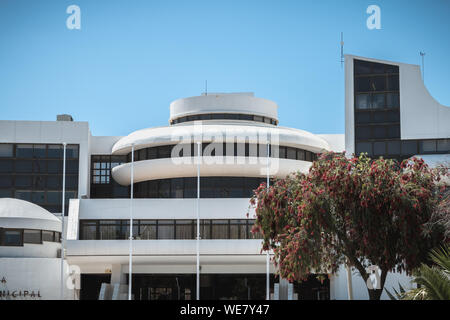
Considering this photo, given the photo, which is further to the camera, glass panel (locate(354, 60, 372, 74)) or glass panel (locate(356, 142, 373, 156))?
glass panel (locate(354, 60, 372, 74))

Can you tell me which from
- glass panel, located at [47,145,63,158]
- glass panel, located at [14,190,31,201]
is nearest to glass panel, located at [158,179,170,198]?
glass panel, located at [47,145,63,158]

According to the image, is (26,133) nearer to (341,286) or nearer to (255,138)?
(255,138)

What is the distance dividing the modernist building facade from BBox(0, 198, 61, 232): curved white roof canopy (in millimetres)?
215

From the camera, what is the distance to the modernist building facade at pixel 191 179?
44656mm

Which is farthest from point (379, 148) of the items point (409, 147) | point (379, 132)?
point (409, 147)

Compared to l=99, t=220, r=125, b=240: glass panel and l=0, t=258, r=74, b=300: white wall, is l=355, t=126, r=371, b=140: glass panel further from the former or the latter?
l=0, t=258, r=74, b=300: white wall

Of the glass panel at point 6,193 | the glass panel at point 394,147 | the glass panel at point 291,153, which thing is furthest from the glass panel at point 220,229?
the glass panel at point 6,193

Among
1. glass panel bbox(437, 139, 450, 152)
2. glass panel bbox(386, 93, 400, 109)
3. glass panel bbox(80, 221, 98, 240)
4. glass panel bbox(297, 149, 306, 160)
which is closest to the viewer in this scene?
glass panel bbox(80, 221, 98, 240)

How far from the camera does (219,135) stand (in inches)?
1873

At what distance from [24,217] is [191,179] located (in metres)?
12.6

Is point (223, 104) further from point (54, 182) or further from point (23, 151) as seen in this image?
point (23, 151)

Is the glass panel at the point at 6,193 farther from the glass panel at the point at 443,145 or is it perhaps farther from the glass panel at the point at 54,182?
the glass panel at the point at 443,145

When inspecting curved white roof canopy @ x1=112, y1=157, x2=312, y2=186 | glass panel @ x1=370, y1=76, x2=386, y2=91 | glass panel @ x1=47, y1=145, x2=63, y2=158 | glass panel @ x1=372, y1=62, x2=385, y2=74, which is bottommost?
curved white roof canopy @ x1=112, y1=157, x2=312, y2=186

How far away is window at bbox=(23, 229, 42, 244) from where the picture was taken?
44.6 metres
